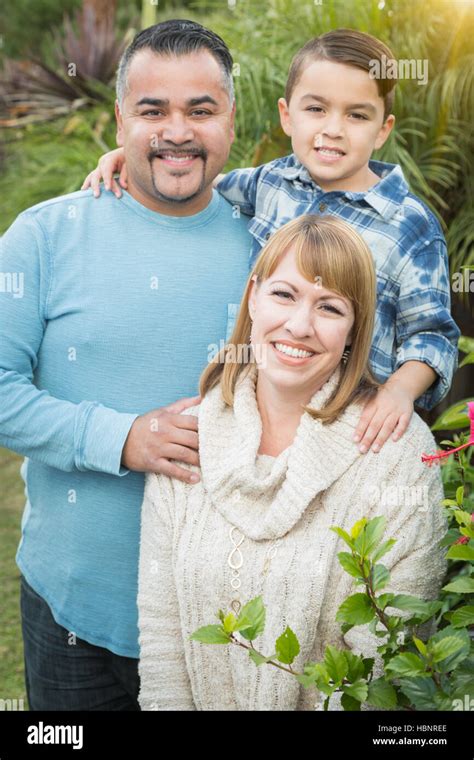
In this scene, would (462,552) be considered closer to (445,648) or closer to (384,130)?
(445,648)

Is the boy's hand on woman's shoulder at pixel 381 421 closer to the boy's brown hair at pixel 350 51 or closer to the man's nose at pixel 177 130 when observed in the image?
the man's nose at pixel 177 130

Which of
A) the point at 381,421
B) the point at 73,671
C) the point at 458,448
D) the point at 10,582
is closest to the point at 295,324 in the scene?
the point at 381,421

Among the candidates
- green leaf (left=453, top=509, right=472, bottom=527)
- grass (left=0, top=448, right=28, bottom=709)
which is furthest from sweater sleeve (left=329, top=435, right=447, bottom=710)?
grass (left=0, top=448, right=28, bottom=709)

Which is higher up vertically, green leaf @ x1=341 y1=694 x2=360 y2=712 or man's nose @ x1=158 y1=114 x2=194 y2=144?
man's nose @ x1=158 y1=114 x2=194 y2=144

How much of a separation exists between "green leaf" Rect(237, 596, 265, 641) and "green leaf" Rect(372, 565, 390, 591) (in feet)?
0.68

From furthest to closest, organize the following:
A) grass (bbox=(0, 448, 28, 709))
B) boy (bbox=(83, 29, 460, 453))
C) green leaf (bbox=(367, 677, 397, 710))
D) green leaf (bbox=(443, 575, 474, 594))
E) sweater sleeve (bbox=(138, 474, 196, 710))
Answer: grass (bbox=(0, 448, 28, 709)), boy (bbox=(83, 29, 460, 453)), sweater sleeve (bbox=(138, 474, 196, 710)), green leaf (bbox=(367, 677, 397, 710)), green leaf (bbox=(443, 575, 474, 594))

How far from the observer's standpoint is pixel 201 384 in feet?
7.58

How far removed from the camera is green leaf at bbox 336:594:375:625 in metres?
1.73

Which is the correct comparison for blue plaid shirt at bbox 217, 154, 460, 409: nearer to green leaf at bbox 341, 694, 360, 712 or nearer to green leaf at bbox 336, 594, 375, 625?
green leaf at bbox 336, 594, 375, 625

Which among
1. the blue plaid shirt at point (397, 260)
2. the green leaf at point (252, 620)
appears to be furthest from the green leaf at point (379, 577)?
the blue plaid shirt at point (397, 260)

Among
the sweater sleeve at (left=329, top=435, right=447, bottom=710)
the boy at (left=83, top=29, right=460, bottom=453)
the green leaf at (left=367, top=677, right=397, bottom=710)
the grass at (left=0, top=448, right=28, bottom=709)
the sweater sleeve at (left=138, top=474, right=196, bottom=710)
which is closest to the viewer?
the green leaf at (left=367, top=677, right=397, bottom=710)

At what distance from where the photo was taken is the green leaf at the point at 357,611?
1.73 m

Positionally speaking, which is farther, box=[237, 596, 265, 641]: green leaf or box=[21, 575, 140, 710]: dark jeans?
box=[21, 575, 140, 710]: dark jeans
